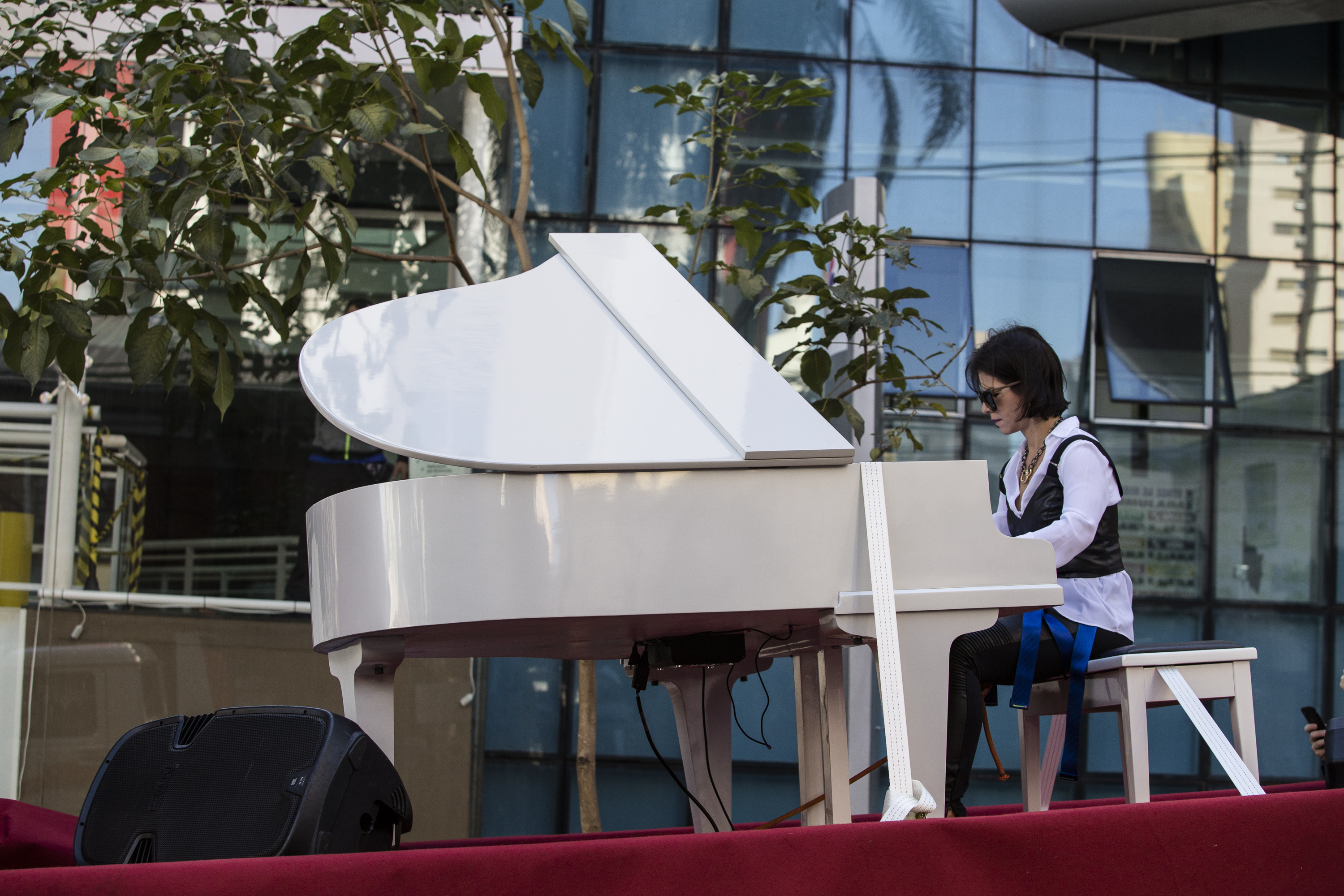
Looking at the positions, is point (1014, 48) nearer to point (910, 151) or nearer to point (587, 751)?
point (910, 151)

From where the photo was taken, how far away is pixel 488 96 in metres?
2.84

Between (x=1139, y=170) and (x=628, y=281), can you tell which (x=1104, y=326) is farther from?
(x=628, y=281)

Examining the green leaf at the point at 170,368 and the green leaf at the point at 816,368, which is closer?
the green leaf at the point at 170,368

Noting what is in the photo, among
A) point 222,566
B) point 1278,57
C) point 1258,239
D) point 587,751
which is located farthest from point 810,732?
point 1278,57

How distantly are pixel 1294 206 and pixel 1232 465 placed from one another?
1.31m

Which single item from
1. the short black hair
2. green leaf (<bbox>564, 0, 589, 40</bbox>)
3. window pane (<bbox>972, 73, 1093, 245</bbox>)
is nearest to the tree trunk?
the short black hair

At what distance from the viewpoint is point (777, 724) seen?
485 centimetres

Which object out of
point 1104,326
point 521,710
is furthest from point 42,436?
point 1104,326

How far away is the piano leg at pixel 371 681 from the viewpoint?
6.47ft

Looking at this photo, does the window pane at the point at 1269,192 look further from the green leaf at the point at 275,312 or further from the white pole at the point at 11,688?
the white pole at the point at 11,688

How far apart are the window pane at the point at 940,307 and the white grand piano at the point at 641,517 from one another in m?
3.09

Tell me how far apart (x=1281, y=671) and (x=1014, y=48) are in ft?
10.5

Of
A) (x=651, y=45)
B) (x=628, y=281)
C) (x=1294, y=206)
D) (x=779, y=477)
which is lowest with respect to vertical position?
(x=779, y=477)

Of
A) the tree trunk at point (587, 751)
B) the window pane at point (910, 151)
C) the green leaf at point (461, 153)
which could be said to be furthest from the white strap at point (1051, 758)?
the window pane at point (910, 151)
